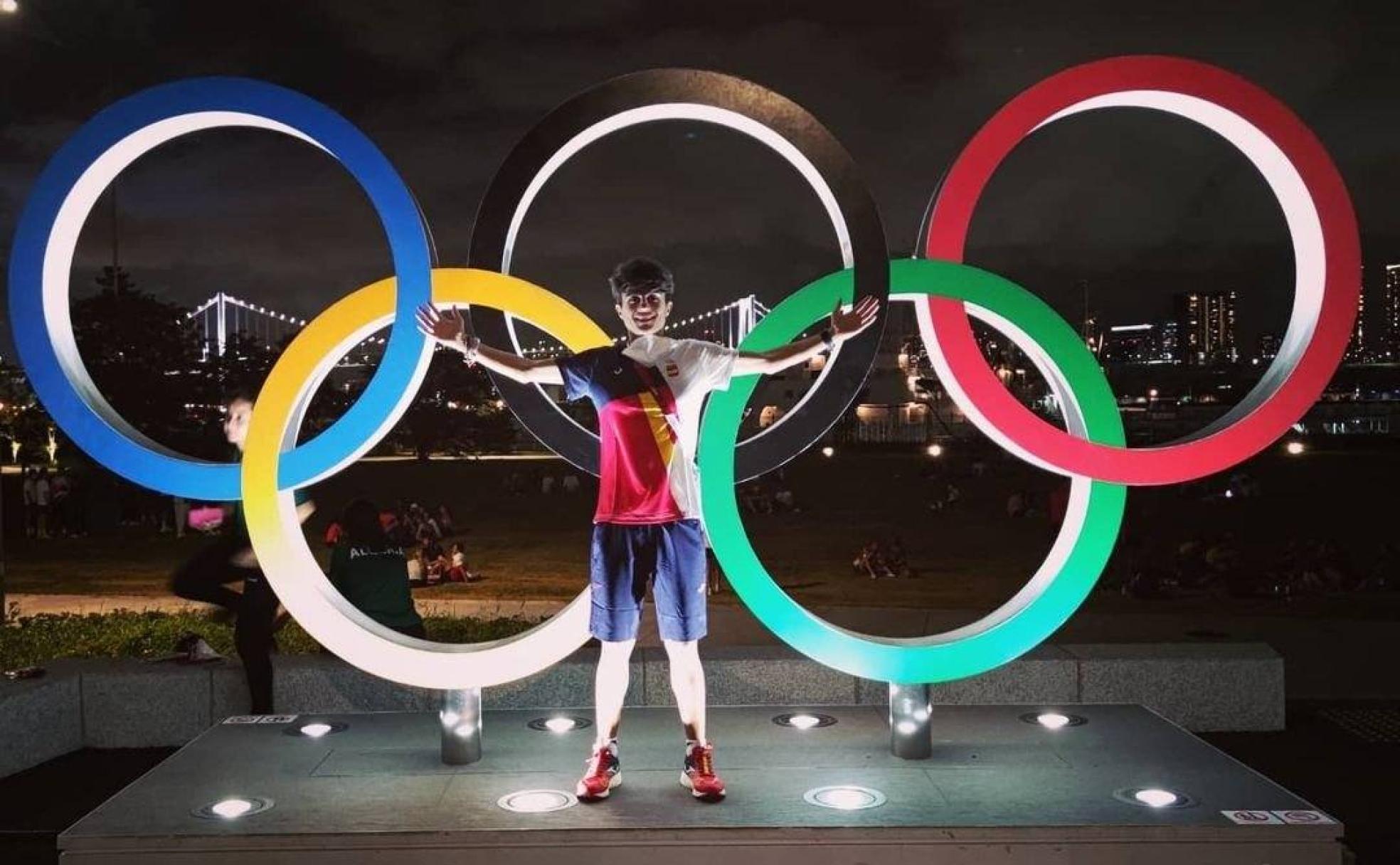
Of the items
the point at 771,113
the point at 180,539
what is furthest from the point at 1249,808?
the point at 180,539

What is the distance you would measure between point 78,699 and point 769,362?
15.5ft

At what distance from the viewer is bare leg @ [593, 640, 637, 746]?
4.94 metres

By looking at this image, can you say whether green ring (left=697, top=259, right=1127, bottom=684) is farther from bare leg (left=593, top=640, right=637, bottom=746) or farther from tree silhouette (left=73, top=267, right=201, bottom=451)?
tree silhouette (left=73, top=267, right=201, bottom=451)

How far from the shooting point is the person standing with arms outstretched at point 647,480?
4.91 metres

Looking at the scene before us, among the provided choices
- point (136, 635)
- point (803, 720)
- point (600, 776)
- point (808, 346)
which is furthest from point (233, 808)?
point (136, 635)

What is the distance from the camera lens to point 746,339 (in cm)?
520

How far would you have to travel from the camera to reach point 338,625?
5.29 meters

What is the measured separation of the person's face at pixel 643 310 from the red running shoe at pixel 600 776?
1882 mm

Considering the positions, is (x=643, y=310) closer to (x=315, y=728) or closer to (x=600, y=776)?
(x=600, y=776)

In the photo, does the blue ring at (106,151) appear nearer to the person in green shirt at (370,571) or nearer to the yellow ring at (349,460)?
the yellow ring at (349,460)

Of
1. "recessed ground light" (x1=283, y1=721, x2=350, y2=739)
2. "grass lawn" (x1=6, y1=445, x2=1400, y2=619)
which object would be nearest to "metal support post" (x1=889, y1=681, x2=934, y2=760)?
"recessed ground light" (x1=283, y1=721, x2=350, y2=739)

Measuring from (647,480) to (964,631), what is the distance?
1815mm

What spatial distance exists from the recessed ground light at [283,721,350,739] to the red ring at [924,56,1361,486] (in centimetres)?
373

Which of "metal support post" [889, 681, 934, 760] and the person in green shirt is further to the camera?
the person in green shirt
